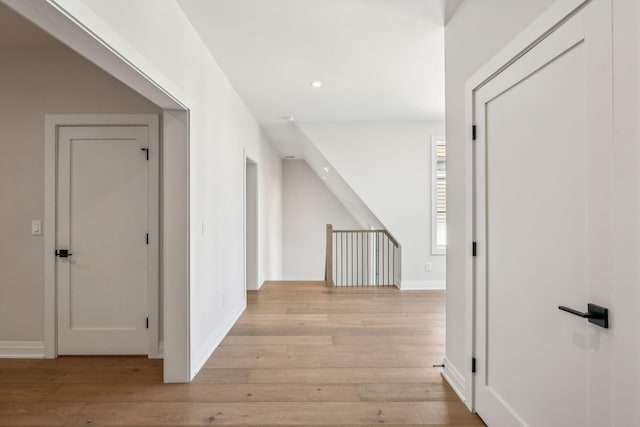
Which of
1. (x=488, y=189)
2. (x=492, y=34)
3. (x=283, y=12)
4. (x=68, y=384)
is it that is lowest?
(x=68, y=384)

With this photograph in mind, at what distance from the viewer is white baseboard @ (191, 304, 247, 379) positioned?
2.69 m

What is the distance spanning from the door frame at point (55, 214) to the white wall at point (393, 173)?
2.96 meters

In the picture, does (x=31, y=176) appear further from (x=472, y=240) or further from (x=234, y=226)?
(x=472, y=240)

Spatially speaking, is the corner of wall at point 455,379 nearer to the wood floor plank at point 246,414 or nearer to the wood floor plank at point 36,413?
the wood floor plank at point 246,414

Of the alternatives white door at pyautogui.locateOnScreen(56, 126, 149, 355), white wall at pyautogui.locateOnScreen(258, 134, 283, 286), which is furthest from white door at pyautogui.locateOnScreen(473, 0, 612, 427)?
white wall at pyautogui.locateOnScreen(258, 134, 283, 286)

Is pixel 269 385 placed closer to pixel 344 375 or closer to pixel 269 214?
pixel 344 375

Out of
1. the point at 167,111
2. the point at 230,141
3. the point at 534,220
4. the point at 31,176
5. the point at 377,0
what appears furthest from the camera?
the point at 230,141

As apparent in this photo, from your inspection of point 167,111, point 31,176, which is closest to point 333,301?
point 167,111

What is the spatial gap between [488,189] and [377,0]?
Answer: 1.50m

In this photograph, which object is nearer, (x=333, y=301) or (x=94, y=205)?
(x=94, y=205)

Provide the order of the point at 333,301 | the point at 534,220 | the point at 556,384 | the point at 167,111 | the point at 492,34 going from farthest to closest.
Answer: the point at 333,301 → the point at 167,111 → the point at 492,34 → the point at 534,220 → the point at 556,384

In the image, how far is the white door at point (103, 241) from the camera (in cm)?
300

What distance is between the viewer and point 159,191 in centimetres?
301

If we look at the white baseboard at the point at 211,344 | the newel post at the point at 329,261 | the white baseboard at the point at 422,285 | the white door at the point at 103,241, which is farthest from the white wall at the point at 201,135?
the white baseboard at the point at 422,285
